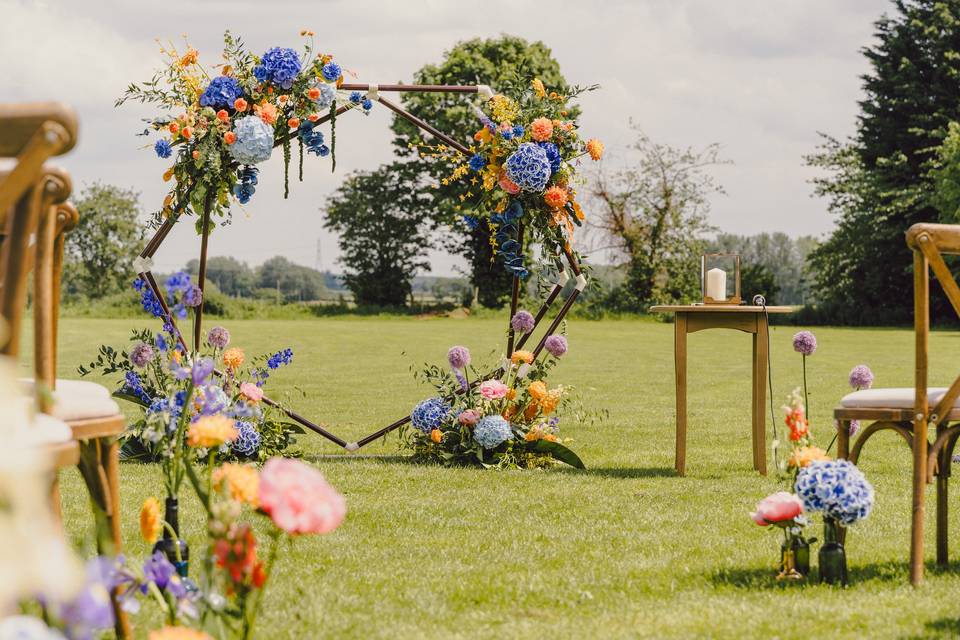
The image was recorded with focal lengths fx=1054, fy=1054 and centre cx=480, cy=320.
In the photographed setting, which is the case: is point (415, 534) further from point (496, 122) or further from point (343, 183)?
point (343, 183)

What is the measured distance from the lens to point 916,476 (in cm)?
356

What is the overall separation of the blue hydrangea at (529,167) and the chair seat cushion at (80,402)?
3.88 meters

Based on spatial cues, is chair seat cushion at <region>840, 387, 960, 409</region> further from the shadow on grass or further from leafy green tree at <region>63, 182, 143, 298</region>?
leafy green tree at <region>63, 182, 143, 298</region>

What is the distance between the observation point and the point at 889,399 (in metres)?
3.74

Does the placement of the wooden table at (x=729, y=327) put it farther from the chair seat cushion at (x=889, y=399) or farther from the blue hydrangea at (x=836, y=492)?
the blue hydrangea at (x=836, y=492)

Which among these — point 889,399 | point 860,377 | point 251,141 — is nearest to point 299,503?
point 889,399

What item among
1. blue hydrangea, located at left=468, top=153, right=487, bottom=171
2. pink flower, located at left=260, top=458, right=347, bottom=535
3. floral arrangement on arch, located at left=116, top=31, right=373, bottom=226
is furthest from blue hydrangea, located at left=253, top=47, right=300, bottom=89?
pink flower, located at left=260, top=458, right=347, bottom=535

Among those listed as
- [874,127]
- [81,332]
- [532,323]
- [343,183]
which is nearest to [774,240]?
[874,127]

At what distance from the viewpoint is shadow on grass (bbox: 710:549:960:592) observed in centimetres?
376

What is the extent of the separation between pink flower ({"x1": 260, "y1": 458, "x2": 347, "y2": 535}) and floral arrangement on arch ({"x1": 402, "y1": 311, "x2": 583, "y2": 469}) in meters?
4.47

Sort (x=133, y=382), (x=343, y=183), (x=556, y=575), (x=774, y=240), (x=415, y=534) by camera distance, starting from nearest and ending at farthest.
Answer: (x=556, y=575) → (x=415, y=534) → (x=133, y=382) → (x=343, y=183) → (x=774, y=240)

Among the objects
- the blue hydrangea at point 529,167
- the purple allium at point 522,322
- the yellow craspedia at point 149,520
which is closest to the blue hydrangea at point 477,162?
the blue hydrangea at point 529,167

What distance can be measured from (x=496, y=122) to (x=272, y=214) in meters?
1.58

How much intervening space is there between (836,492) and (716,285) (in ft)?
9.36
